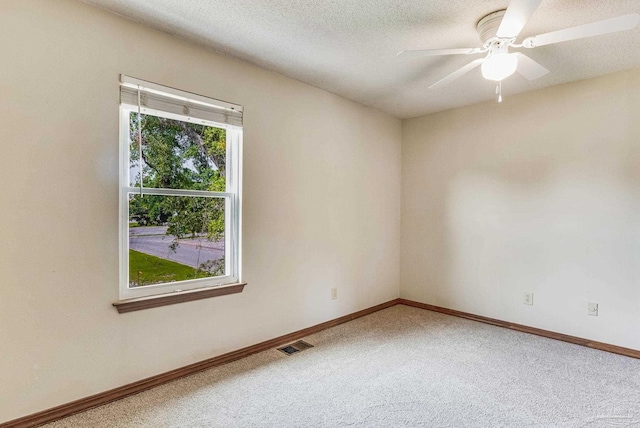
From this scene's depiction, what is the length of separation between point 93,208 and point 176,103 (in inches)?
34.6

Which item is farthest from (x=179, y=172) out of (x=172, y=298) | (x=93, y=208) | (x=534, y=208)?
(x=534, y=208)

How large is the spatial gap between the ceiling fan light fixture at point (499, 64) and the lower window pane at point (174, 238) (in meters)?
2.05

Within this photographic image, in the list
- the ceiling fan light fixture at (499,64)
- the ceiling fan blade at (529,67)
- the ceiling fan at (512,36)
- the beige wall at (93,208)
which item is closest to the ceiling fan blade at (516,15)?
the ceiling fan at (512,36)

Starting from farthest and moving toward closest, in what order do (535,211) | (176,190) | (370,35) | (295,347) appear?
(535,211) < (295,347) < (176,190) < (370,35)

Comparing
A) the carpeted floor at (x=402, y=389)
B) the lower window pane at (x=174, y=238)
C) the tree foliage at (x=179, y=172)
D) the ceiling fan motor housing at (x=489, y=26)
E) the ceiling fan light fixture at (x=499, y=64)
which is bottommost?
the carpeted floor at (x=402, y=389)

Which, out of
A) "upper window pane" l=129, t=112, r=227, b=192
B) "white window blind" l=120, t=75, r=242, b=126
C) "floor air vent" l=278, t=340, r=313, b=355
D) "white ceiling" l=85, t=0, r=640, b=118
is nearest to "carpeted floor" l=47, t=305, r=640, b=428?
"floor air vent" l=278, t=340, r=313, b=355

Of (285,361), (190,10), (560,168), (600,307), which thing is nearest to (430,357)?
(285,361)

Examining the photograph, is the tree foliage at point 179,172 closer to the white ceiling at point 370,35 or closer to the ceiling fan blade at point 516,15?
the white ceiling at point 370,35

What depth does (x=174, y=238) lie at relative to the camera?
2463 mm

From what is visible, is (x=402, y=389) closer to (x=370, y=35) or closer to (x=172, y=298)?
(x=172, y=298)

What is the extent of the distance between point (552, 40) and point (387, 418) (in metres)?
2.26

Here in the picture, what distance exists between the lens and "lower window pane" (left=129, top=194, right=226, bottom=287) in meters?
2.28

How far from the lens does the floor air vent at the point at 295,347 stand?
2852 millimetres

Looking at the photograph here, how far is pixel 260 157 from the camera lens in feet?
9.37
